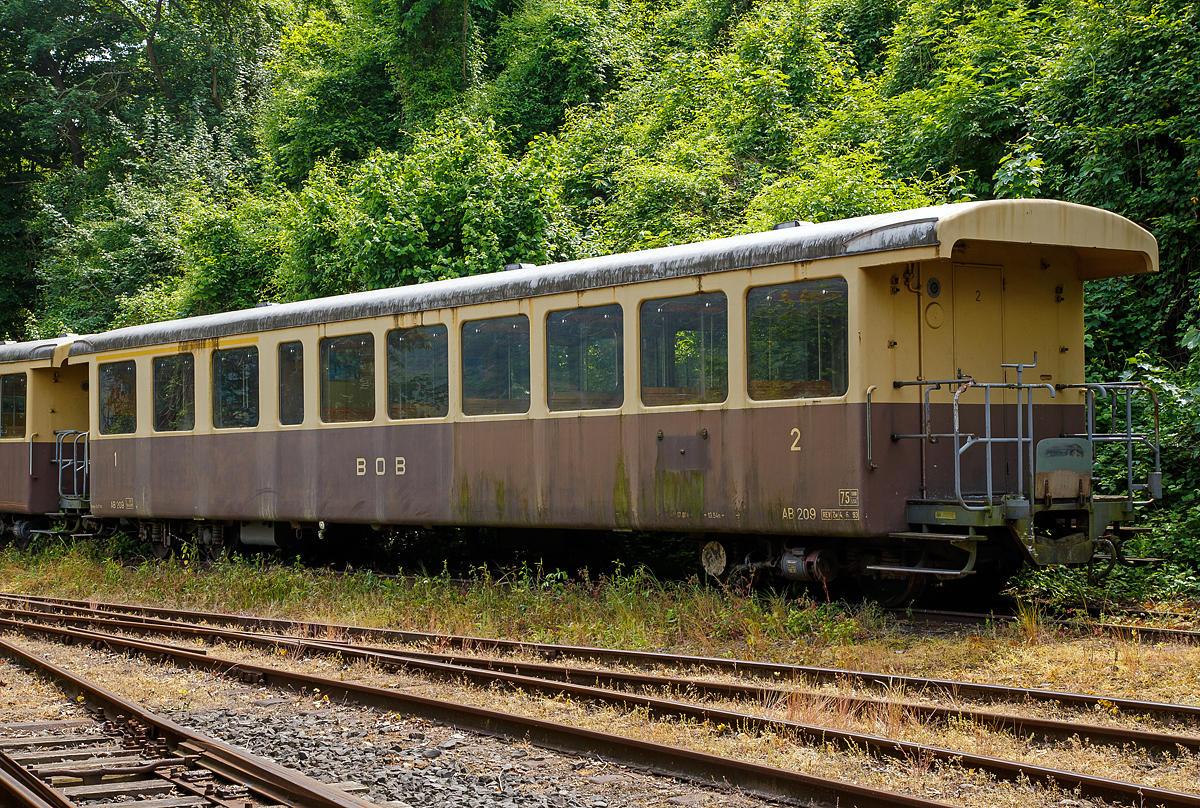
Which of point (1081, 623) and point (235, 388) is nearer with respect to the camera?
point (1081, 623)

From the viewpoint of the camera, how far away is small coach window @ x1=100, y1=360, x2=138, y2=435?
15.4 meters

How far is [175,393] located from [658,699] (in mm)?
10343

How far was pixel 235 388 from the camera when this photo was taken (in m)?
14.0

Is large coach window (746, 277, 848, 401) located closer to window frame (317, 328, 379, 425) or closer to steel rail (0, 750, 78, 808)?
Answer: window frame (317, 328, 379, 425)

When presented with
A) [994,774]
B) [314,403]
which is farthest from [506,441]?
[994,774]

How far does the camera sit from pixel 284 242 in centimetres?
2262

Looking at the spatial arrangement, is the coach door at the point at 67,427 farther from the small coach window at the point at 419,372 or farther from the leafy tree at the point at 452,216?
the small coach window at the point at 419,372

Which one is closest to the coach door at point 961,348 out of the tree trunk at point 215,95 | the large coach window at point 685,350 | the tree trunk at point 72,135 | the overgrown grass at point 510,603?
the overgrown grass at point 510,603

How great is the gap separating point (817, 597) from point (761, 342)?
2.65m

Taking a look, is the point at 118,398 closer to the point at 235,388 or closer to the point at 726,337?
the point at 235,388

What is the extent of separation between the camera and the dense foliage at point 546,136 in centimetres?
1359

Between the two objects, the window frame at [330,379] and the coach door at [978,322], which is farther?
the window frame at [330,379]

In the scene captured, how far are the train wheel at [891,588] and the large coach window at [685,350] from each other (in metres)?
2.02

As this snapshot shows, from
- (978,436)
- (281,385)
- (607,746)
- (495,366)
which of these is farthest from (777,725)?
(281,385)
